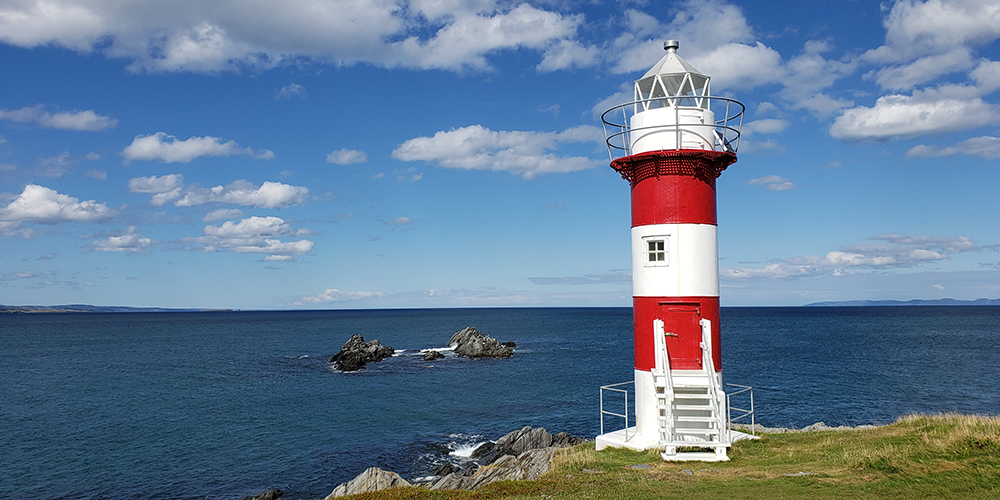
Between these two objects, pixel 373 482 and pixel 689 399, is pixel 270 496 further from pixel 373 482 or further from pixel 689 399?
pixel 689 399

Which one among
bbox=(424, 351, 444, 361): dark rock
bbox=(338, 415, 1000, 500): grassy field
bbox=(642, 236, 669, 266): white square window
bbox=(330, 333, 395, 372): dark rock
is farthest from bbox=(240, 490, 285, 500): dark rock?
bbox=(424, 351, 444, 361): dark rock

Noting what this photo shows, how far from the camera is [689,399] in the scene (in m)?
14.6

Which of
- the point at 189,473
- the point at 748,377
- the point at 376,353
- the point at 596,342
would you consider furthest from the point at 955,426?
the point at 596,342

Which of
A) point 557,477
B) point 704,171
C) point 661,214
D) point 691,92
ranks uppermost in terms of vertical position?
point 691,92

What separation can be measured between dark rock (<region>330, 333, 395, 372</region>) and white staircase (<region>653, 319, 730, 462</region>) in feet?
160

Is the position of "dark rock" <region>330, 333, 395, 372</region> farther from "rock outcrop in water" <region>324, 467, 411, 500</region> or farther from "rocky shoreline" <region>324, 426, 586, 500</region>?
"rock outcrop in water" <region>324, 467, 411, 500</region>

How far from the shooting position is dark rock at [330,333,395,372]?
6003 centimetres

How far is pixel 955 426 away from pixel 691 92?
979 cm

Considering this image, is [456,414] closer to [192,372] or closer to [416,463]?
[416,463]

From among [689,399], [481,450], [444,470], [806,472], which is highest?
[689,399]

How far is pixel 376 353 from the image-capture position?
216 feet

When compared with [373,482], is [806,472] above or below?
above

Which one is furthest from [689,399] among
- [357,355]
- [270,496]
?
[357,355]

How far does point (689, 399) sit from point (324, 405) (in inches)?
1263
